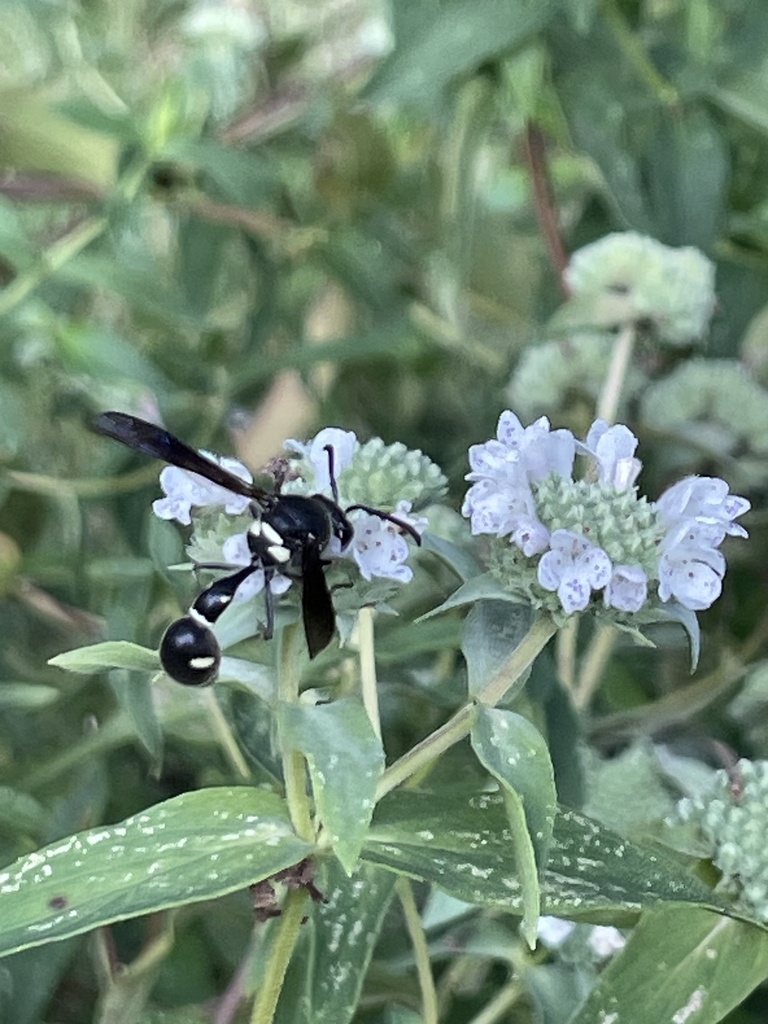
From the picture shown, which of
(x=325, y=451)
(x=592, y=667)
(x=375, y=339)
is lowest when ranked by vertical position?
(x=592, y=667)

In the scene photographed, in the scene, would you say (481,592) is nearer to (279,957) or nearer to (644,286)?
(279,957)

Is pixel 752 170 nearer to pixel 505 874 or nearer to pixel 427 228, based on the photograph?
pixel 427 228

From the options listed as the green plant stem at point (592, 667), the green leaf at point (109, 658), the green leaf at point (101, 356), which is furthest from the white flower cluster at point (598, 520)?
the green leaf at point (101, 356)

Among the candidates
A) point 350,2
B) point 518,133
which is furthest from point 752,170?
point 350,2

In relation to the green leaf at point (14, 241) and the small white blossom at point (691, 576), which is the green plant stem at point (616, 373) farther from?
the green leaf at point (14, 241)

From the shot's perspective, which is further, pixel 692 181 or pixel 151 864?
pixel 692 181

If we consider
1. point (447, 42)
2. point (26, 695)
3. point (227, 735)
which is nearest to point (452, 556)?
point (227, 735)
